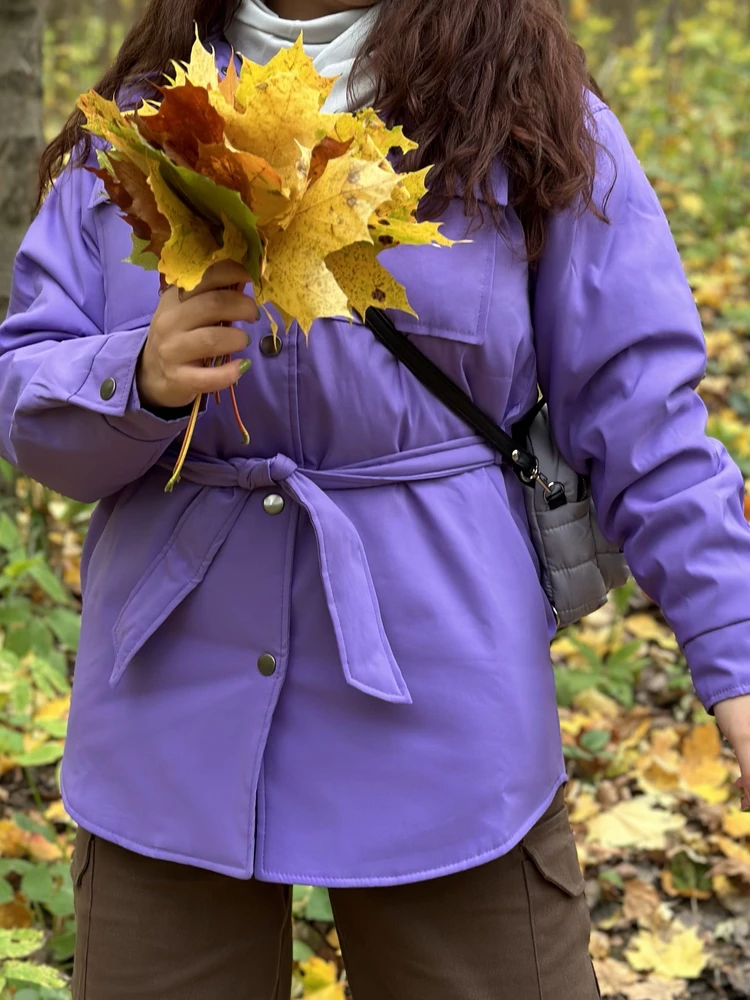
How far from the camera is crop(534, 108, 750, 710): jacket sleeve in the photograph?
4.47 ft

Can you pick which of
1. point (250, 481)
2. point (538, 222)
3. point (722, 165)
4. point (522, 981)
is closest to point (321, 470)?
point (250, 481)

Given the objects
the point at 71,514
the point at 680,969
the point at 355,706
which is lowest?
the point at 680,969

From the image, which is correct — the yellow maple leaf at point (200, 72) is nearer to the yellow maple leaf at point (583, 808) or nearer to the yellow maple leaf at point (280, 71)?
the yellow maple leaf at point (280, 71)

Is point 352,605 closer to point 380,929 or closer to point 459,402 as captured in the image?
point 459,402

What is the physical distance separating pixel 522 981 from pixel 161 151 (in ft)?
3.54

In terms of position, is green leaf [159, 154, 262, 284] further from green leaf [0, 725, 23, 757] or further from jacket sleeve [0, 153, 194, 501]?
green leaf [0, 725, 23, 757]

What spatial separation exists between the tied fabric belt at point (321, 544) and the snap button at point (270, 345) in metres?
0.13

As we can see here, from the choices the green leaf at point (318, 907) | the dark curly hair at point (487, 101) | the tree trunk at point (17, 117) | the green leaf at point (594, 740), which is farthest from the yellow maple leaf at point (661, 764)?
the tree trunk at point (17, 117)

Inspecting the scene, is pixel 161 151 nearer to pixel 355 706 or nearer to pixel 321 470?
pixel 321 470

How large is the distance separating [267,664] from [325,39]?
31.7 inches

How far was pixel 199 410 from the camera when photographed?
1296 millimetres

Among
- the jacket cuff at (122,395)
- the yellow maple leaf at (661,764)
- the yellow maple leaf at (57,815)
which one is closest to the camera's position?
the jacket cuff at (122,395)

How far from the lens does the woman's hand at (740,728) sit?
133 cm

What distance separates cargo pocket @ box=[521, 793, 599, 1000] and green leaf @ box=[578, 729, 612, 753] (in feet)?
4.69
